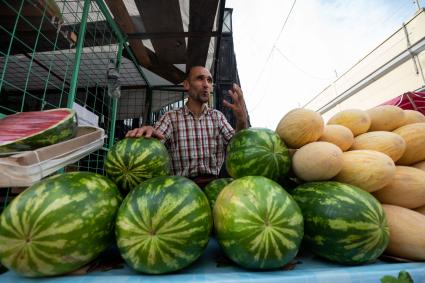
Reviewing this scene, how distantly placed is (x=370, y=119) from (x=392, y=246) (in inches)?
26.8

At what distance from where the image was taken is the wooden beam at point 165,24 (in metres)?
2.33

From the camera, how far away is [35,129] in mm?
1038

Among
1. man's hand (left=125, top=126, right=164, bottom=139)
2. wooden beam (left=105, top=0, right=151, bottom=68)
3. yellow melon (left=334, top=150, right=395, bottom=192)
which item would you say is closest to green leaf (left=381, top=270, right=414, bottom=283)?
yellow melon (left=334, top=150, right=395, bottom=192)

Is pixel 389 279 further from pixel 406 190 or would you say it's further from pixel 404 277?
pixel 406 190

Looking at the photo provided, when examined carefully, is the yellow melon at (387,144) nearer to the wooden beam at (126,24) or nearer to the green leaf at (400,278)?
the green leaf at (400,278)

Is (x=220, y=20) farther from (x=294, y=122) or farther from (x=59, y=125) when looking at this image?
(x=59, y=125)

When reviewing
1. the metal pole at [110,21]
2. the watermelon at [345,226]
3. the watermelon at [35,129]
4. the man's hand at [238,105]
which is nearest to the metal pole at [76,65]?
the metal pole at [110,21]

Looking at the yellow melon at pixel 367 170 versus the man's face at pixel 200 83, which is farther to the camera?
the man's face at pixel 200 83

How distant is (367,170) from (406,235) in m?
0.26

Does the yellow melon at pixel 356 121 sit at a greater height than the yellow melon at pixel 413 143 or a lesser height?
greater

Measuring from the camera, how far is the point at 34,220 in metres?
0.69

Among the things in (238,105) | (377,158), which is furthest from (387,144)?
(238,105)

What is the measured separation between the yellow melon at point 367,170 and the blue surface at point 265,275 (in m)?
0.30

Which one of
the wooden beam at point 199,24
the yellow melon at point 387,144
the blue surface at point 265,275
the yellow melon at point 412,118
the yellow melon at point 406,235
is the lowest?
the blue surface at point 265,275
